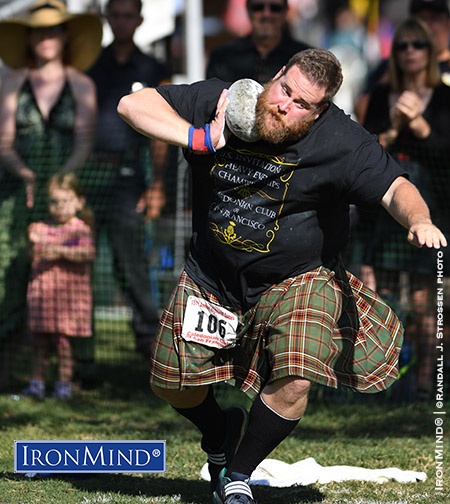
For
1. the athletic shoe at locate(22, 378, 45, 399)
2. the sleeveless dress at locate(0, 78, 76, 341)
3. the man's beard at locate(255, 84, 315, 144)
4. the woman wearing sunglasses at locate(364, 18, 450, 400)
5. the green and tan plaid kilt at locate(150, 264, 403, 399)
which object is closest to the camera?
the man's beard at locate(255, 84, 315, 144)

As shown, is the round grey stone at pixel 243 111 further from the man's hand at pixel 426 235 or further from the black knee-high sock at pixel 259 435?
the black knee-high sock at pixel 259 435

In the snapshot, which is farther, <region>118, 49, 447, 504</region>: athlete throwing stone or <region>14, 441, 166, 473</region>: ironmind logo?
<region>14, 441, 166, 473</region>: ironmind logo

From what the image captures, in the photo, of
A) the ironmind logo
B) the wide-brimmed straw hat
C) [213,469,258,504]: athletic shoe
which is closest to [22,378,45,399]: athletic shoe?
the wide-brimmed straw hat

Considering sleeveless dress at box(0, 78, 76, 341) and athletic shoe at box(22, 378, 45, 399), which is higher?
sleeveless dress at box(0, 78, 76, 341)

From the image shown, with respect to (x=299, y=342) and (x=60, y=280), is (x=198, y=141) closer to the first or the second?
(x=299, y=342)

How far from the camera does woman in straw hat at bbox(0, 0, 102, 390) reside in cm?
729

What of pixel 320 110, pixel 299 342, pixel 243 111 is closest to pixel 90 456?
pixel 299 342

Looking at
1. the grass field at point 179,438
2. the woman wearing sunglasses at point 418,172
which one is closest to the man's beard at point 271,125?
the grass field at point 179,438

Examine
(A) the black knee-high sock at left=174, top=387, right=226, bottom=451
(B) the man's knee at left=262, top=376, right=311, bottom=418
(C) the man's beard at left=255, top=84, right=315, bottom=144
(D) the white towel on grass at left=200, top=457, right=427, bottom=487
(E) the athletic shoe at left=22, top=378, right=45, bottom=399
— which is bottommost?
(E) the athletic shoe at left=22, top=378, right=45, bottom=399

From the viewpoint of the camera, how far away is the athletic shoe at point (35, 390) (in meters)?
6.99

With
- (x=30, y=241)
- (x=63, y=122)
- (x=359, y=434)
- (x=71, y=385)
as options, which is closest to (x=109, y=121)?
(x=63, y=122)

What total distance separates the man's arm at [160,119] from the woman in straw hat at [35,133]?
294 cm

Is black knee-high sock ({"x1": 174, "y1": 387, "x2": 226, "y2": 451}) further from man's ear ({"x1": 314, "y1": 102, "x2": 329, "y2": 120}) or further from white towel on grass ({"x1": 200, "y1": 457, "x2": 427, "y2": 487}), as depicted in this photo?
man's ear ({"x1": 314, "y1": 102, "x2": 329, "y2": 120})

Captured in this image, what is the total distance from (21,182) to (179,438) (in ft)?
7.51
